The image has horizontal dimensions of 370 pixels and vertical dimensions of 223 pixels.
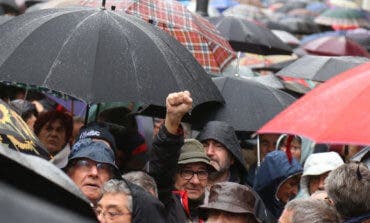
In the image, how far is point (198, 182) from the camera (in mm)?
6426

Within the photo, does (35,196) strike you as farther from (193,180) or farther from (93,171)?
(193,180)

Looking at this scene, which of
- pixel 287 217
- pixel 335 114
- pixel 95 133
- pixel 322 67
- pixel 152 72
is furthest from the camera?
pixel 322 67

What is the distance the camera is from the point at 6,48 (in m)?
5.75

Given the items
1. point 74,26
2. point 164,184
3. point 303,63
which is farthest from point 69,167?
point 303,63

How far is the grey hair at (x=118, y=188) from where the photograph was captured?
5.04 metres

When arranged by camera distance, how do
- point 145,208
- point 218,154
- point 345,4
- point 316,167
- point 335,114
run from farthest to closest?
point 345,4 < point 218,154 < point 316,167 < point 145,208 < point 335,114

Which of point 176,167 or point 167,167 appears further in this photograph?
point 176,167

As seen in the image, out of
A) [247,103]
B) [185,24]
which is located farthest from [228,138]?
[185,24]

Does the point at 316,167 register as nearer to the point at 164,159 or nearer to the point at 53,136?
the point at 53,136

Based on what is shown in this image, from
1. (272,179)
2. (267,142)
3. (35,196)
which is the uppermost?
(35,196)

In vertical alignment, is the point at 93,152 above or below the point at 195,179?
above

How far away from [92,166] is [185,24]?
8.15 feet

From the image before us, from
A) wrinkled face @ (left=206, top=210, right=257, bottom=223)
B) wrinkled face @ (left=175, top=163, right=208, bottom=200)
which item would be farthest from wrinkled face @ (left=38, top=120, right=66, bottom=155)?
wrinkled face @ (left=206, top=210, right=257, bottom=223)

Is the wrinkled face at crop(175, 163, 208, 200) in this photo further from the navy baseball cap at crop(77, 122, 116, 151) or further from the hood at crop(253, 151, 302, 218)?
the hood at crop(253, 151, 302, 218)
